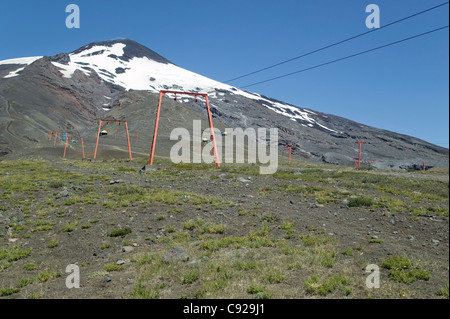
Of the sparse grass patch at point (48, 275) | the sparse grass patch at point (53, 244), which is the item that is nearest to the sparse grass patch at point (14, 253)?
the sparse grass patch at point (53, 244)

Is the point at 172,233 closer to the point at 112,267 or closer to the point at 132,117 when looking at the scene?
the point at 112,267

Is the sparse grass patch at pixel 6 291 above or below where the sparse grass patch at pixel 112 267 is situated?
below

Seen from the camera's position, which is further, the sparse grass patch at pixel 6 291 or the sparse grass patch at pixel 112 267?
the sparse grass patch at pixel 112 267

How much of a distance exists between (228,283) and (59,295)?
3.75 metres

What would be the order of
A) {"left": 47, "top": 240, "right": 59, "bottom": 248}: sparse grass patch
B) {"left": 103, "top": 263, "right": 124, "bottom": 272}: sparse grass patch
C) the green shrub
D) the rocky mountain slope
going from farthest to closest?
the rocky mountain slope, the green shrub, {"left": 47, "top": 240, "right": 59, "bottom": 248}: sparse grass patch, {"left": 103, "top": 263, "right": 124, "bottom": 272}: sparse grass patch

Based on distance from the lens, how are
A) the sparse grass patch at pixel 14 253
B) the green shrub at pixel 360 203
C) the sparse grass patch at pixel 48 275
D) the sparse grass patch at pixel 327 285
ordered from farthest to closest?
the green shrub at pixel 360 203
the sparse grass patch at pixel 14 253
the sparse grass patch at pixel 48 275
the sparse grass patch at pixel 327 285

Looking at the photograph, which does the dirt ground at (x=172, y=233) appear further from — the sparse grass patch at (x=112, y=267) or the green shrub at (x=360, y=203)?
the green shrub at (x=360, y=203)

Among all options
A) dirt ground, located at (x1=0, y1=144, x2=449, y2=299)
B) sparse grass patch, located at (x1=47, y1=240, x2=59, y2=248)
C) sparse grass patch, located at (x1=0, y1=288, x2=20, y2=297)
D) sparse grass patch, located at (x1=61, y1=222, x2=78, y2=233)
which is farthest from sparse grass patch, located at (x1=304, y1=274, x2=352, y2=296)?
sparse grass patch, located at (x1=61, y1=222, x2=78, y2=233)

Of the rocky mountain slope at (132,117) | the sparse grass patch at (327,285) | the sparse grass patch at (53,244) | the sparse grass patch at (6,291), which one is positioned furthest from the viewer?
the rocky mountain slope at (132,117)

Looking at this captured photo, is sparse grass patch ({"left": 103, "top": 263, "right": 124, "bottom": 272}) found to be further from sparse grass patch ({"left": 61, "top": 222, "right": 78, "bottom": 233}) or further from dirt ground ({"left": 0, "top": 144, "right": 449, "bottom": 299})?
sparse grass patch ({"left": 61, "top": 222, "right": 78, "bottom": 233})

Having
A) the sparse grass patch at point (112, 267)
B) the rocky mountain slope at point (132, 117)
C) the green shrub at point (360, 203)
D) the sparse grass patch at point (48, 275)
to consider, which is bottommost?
the sparse grass patch at point (48, 275)

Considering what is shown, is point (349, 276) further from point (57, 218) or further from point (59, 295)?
point (57, 218)

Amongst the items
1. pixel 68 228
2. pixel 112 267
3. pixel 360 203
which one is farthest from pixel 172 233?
pixel 360 203

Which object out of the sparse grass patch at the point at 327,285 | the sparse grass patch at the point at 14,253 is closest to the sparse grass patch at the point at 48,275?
the sparse grass patch at the point at 14,253
